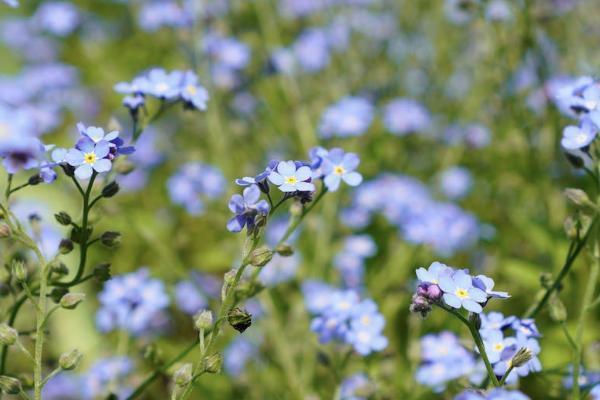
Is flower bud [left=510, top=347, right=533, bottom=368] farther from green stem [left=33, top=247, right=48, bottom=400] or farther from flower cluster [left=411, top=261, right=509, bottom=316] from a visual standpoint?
green stem [left=33, top=247, right=48, bottom=400]

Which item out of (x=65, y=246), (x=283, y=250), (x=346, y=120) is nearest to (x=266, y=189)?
(x=283, y=250)

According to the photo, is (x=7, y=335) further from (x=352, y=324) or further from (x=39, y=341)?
(x=352, y=324)

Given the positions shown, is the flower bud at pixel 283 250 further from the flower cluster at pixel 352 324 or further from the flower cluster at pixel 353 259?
the flower cluster at pixel 353 259

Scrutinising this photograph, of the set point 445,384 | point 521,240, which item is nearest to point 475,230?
point 521,240

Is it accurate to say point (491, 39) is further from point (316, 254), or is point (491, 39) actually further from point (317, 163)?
point (317, 163)

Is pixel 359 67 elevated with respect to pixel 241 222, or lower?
lower
